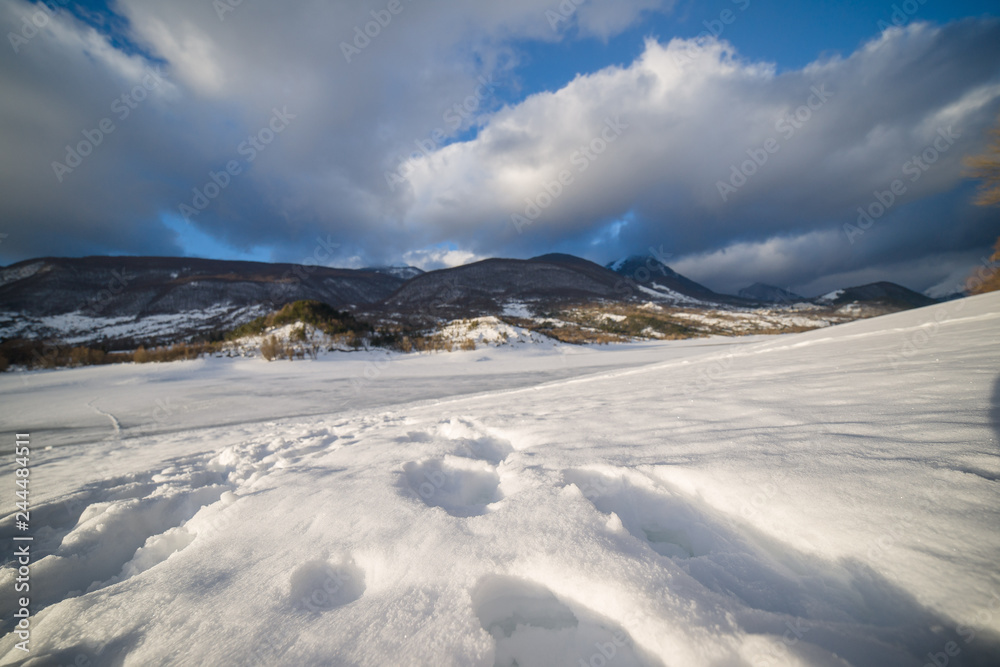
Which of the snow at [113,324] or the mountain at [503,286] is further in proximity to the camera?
the mountain at [503,286]

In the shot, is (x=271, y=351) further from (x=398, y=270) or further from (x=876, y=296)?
(x=876, y=296)

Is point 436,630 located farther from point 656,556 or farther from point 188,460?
point 188,460

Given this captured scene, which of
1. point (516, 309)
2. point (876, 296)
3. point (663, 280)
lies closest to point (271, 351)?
A: point (516, 309)

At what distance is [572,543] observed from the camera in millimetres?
1302

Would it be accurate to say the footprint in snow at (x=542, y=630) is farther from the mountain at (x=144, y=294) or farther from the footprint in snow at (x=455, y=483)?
the mountain at (x=144, y=294)

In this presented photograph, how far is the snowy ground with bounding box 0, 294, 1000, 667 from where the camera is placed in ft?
3.21

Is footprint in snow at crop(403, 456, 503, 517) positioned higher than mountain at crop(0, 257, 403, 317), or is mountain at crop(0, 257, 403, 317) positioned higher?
mountain at crop(0, 257, 403, 317)

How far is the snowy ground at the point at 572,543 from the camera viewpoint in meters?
0.98

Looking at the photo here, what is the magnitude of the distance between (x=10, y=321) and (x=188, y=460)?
200 ft

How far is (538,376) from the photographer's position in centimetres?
887

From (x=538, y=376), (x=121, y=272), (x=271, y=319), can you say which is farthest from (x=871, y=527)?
(x=121, y=272)

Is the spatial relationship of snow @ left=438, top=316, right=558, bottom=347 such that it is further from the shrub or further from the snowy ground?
the snowy ground

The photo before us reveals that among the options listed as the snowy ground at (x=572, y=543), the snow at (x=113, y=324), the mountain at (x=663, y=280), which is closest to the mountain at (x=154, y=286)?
the snow at (x=113, y=324)

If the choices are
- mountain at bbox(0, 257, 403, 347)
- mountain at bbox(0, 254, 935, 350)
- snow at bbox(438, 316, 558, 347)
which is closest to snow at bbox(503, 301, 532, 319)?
mountain at bbox(0, 254, 935, 350)
